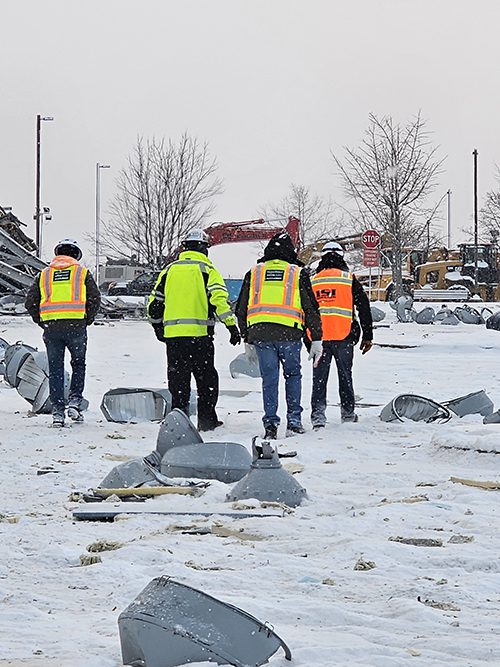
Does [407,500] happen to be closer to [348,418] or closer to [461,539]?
[461,539]

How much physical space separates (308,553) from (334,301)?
519cm

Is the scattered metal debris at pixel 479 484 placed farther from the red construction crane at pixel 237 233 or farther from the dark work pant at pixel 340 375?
the red construction crane at pixel 237 233

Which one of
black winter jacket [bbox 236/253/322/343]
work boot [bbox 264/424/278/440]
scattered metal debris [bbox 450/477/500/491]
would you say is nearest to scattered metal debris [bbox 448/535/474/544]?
scattered metal debris [bbox 450/477/500/491]

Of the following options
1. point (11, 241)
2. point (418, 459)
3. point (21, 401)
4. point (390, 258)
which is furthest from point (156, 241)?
point (418, 459)

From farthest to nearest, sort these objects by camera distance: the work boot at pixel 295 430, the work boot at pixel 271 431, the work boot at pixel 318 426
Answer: the work boot at pixel 318 426
the work boot at pixel 295 430
the work boot at pixel 271 431

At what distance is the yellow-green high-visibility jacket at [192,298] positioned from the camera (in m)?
9.76

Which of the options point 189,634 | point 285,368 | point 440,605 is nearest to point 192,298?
point 285,368

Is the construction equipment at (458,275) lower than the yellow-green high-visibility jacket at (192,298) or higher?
higher

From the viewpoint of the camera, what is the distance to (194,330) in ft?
32.0

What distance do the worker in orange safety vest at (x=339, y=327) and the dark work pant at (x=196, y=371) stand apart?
0.94 metres

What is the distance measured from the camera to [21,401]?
476 inches

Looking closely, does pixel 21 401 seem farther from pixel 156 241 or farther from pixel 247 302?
pixel 156 241

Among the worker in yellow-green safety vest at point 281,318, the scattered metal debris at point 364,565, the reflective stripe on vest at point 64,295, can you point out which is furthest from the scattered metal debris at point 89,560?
the reflective stripe on vest at point 64,295

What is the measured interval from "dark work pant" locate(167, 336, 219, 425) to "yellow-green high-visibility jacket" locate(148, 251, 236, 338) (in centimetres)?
9
